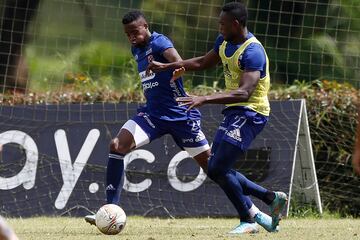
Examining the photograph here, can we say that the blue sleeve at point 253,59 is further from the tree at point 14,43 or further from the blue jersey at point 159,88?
the tree at point 14,43

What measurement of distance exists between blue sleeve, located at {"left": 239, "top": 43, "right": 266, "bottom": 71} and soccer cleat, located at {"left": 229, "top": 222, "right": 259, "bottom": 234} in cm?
151

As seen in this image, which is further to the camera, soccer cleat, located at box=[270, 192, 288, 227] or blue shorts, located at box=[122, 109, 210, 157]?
blue shorts, located at box=[122, 109, 210, 157]

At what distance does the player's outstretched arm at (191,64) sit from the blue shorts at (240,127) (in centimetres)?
61

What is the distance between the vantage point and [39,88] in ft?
51.4

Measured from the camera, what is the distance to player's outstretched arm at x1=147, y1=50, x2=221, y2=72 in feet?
34.7

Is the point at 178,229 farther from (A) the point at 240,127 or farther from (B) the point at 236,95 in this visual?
(B) the point at 236,95

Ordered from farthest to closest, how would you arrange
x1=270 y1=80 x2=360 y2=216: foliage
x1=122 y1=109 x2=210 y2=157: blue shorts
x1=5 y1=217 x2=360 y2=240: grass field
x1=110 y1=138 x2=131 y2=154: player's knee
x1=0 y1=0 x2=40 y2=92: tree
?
1. x1=0 y1=0 x2=40 y2=92: tree
2. x1=270 y1=80 x2=360 y2=216: foliage
3. x1=122 y1=109 x2=210 y2=157: blue shorts
4. x1=110 y1=138 x2=131 y2=154: player's knee
5. x1=5 y1=217 x2=360 y2=240: grass field

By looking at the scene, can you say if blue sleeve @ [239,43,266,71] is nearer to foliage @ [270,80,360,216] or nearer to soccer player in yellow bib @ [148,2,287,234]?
soccer player in yellow bib @ [148,2,287,234]

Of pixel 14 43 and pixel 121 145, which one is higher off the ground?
pixel 14 43

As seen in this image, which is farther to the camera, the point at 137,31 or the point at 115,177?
the point at 137,31

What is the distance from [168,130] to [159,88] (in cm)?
44

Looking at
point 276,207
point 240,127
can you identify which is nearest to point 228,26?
point 240,127

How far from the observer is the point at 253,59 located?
992cm

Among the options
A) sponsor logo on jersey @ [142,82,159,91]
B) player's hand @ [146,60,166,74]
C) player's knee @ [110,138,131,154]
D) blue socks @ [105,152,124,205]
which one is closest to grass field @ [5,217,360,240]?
blue socks @ [105,152,124,205]
